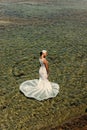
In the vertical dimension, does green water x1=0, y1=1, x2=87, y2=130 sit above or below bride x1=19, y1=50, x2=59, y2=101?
below

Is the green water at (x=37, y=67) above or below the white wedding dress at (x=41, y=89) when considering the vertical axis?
below

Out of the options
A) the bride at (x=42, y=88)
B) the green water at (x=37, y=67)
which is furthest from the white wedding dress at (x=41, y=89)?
the green water at (x=37, y=67)

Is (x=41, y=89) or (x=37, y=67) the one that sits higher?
(x=41, y=89)

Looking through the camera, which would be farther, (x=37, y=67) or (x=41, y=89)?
(x=37, y=67)

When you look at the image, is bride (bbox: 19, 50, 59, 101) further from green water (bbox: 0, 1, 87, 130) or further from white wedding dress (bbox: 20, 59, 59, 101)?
green water (bbox: 0, 1, 87, 130)

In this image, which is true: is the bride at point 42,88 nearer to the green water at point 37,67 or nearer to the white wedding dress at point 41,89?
the white wedding dress at point 41,89

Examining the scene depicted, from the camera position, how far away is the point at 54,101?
47.4 ft

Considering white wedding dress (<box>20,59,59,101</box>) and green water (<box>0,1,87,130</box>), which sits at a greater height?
white wedding dress (<box>20,59,59,101</box>)

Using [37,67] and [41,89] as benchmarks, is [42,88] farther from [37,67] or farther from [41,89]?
[37,67]

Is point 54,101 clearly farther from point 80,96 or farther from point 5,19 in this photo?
point 5,19

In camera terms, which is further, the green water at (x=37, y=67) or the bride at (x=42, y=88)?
→ the bride at (x=42, y=88)

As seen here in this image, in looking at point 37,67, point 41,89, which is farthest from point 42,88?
→ point 37,67

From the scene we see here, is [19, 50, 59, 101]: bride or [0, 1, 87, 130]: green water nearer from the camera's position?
[0, 1, 87, 130]: green water

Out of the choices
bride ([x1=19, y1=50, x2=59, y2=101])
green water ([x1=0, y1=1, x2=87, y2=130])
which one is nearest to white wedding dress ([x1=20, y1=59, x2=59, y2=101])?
bride ([x1=19, y1=50, x2=59, y2=101])
